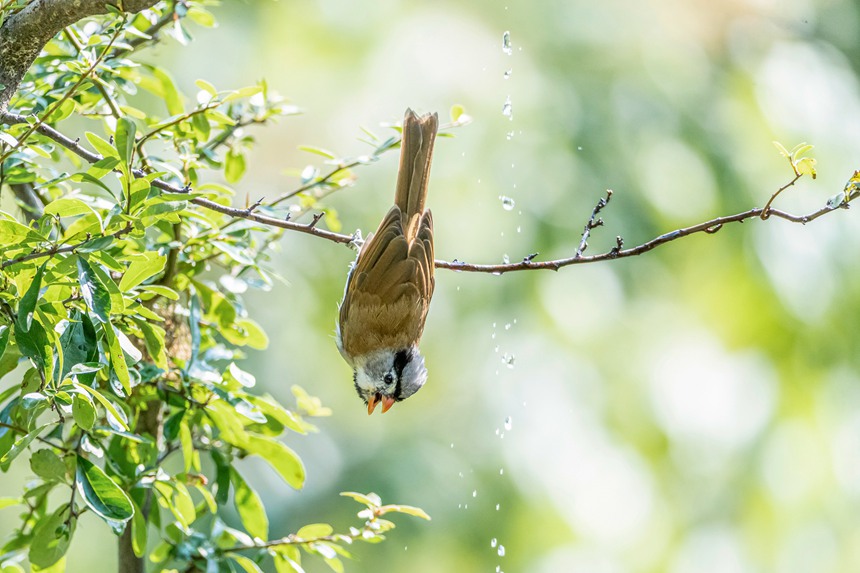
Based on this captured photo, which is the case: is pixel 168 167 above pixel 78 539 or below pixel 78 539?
below

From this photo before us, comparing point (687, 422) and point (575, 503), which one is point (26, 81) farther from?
point (687, 422)

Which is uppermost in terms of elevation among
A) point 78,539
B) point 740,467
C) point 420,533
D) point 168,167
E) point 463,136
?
point 463,136

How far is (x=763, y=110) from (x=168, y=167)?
3.37 meters

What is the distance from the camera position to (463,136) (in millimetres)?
4133

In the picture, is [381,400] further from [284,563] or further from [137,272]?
[137,272]

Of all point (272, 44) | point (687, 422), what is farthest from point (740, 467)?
point (272, 44)

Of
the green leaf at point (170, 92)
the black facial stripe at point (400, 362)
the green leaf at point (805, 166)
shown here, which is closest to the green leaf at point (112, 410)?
the green leaf at point (170, 92)

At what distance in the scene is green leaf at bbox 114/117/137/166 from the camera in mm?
1312

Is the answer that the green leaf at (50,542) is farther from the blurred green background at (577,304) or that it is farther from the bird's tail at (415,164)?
→ the blurred green background at (577,304)

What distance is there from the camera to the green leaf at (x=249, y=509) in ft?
6.00

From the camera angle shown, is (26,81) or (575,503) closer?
(26,81)

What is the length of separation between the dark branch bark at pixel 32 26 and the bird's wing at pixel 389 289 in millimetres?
1241

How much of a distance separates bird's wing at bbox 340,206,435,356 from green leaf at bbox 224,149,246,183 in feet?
1.85

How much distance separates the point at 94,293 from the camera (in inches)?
49.6
